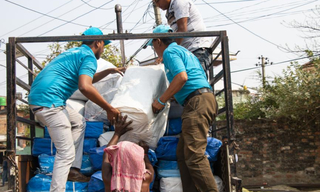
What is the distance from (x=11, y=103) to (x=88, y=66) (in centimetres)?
70

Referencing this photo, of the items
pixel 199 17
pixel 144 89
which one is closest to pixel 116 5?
pixel 199 17

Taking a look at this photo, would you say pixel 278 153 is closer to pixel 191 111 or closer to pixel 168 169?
pixel 168 169

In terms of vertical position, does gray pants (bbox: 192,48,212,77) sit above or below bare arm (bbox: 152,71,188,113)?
above

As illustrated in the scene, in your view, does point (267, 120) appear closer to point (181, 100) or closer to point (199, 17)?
point (199, 17)

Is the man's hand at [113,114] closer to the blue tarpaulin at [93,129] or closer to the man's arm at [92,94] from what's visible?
the man's arm at [92,94]

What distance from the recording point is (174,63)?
3123 millimetres

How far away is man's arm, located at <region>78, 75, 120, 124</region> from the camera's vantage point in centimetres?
301

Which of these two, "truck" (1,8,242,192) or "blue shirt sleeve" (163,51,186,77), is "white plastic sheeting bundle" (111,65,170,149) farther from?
"truck" (1,8,242,192)

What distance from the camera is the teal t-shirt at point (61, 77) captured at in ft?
10.2

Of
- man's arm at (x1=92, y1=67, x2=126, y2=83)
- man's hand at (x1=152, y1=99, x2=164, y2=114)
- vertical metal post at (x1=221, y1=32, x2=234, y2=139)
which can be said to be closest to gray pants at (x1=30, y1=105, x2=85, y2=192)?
man's hand at (x1=152, y1=99, x2=164, y2=114)

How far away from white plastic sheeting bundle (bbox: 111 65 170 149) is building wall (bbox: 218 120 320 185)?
6.98m

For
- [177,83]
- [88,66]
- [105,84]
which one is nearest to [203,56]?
[177,83]

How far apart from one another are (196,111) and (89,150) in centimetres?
107

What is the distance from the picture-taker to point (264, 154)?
999 centimetres
